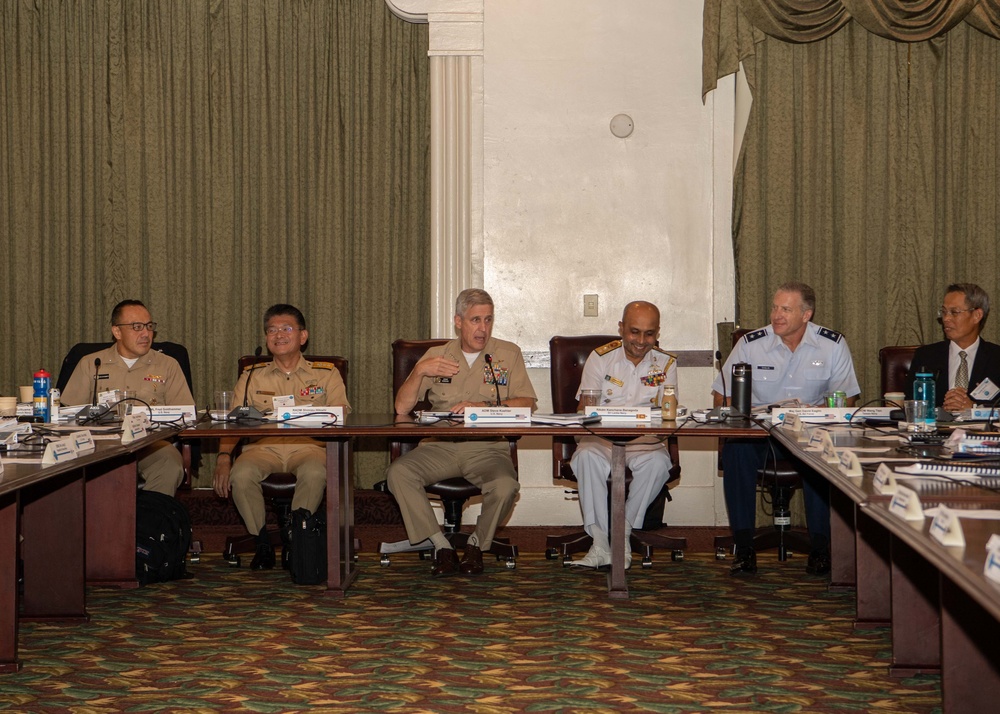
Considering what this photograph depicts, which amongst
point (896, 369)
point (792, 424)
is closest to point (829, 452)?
point (792, 424)

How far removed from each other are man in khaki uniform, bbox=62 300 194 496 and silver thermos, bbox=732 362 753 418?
256 centimetres

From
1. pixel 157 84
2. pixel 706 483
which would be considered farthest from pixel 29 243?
pixel 706 483

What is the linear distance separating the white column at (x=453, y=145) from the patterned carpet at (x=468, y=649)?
1.86 metres

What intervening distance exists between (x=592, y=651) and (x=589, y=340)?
201 cm

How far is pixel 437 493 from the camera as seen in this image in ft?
16.3

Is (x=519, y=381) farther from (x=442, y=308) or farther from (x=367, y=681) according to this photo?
(x=367, y=681)

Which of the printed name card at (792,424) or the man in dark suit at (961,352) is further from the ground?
the man in dark suit at (961,352)

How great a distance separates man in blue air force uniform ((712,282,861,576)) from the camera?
16.3ft

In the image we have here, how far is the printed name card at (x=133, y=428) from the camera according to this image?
399 cm

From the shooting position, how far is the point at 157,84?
6.07 m

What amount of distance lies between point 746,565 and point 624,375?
105cm

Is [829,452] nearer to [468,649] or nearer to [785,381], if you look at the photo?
[468,649]

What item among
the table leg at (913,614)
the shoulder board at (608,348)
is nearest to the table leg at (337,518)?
the shoulder board at (608,348)

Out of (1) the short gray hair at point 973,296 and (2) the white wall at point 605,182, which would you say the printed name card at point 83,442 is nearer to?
(2) the white wall at point 605,182
